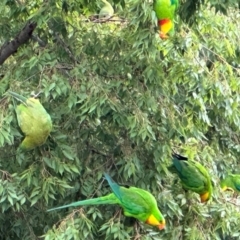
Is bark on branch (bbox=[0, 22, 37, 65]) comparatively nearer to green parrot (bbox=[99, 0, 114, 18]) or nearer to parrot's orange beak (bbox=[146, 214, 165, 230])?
green parrot (bbox=[99, 0, 114, 18])

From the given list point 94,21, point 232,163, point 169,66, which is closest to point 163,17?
point 169,66

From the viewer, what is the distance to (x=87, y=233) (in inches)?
105

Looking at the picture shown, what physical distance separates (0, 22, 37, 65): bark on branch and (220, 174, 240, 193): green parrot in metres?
1.45

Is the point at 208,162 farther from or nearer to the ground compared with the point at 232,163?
farther from the ground

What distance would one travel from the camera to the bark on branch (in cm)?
319

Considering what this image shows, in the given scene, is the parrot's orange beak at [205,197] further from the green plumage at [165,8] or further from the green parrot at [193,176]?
the green plumage at [165,8]

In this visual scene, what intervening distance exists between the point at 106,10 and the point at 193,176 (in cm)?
100

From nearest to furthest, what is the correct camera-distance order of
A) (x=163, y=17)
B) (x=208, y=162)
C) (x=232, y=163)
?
(x=163, y=17) < (x=208, y=162) < (x=232, y=163)

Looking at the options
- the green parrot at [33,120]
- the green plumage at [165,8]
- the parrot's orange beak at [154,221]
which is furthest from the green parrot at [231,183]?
the green parrot at [33,120]

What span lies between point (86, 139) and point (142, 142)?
0.33 m

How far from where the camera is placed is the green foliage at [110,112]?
2691 millimetres

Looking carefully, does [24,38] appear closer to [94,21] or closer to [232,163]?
[94,21]

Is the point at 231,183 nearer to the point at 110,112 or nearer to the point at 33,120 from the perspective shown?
the point at 110,112

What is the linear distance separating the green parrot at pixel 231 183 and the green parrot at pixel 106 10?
3.99ft
